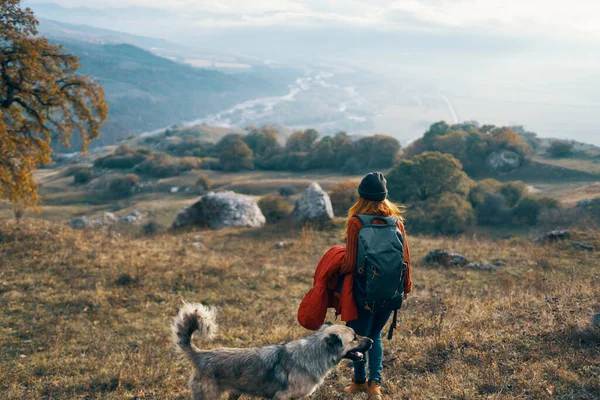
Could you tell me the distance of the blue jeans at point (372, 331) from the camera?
15.5 ft

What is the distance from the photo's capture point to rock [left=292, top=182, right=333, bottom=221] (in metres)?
21.8

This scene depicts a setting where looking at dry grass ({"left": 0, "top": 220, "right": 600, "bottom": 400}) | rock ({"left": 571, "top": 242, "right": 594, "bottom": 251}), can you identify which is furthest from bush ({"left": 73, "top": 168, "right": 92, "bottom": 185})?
rock ({"left": 571, "top": 242, "right": 594, "bottom": 251})

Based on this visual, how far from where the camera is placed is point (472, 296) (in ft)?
32.2

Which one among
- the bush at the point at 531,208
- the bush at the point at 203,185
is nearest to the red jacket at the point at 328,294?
the bush at the point at 531,208

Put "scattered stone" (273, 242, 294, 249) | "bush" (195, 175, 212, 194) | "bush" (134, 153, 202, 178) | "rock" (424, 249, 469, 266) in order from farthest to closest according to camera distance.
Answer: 1. "bush" (134, 153, 202, 178)
2. "bush" (195, 175, 212, 194)
3. "scattered stone" (273, 242, 294, 249)
4. "rock" (424, 249, 469, 266)

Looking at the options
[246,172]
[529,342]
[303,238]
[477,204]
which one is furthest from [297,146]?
[529,342]

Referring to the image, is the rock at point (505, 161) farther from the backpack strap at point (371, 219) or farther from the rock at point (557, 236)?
the backpack strap at point (371, 219)

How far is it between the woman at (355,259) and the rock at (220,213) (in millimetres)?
19081

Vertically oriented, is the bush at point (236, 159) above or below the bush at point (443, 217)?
below

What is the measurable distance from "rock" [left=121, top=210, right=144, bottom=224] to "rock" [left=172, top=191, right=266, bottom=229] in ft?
69.6

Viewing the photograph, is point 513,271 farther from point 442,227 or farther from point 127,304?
point 442,227

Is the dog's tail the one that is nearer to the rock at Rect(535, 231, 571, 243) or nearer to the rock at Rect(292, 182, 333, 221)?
the rock at Rect(535, 231, 571, 243)

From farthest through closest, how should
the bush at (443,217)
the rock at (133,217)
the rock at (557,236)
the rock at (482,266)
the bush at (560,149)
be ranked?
the bush at (560,149) → the rock at (133,217) → the bush at (443,217) → the rock at (557,236) → the rock at (482,266)

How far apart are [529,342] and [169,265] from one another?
9.87m
